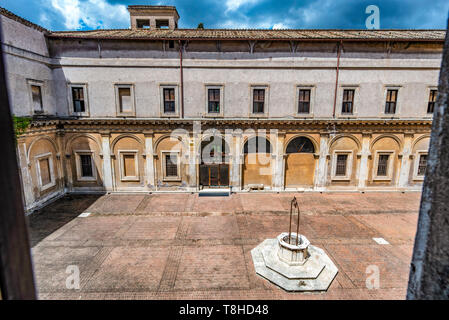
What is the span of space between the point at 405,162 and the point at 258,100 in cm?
1295

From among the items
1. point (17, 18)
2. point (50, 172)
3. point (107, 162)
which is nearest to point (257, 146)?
point (107, 162)

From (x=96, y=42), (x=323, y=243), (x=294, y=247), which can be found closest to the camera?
(x=294, y=247)

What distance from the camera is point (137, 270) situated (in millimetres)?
9688

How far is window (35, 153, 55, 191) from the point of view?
16.4 m

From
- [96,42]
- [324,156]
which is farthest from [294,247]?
[96,42]

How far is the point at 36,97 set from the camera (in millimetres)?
16594

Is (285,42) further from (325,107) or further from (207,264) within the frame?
(207,264)

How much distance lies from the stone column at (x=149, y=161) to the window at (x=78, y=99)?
16.8ft

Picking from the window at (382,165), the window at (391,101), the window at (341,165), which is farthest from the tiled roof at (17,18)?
the window at (382,165)

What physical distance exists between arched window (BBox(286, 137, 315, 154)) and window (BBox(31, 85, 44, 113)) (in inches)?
717

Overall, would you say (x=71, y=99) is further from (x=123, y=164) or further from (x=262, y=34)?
(x=262, y=34)

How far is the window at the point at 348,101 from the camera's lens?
18.8m

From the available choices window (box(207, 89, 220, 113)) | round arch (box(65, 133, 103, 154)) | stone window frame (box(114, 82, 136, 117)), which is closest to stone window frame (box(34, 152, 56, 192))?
round arch (box(65, 133, 103, 154))
